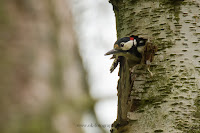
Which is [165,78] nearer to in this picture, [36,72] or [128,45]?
[128,45]

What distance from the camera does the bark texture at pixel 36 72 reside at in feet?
5.72

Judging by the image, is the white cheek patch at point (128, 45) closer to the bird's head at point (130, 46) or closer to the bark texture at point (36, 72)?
the bird's head at point (130, 46)

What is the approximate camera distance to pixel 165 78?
222 cm

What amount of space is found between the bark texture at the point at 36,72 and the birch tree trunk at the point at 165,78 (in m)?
0.37

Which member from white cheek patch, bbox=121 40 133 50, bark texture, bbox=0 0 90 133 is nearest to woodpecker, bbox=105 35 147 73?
white cheek patch, bbox=121 40 133 50

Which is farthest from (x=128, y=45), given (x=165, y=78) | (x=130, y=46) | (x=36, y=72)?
(x=36, y=72)

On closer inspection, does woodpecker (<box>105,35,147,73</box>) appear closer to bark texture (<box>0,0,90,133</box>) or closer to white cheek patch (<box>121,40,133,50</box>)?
white cheek patch (<box>121,40,133,50</box>)

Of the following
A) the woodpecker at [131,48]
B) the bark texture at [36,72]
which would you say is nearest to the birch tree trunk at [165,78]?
the woodpecker at [131,48]

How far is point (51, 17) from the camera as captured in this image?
A: 6.73 ft

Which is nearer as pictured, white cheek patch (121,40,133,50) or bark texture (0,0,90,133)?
bark texture (0,0,90,133)

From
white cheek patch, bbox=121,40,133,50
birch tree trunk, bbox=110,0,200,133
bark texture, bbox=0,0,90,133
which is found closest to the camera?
bark texture, bbox=0,0,90,133

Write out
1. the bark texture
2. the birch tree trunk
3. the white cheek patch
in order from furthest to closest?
the white cheek patch → the birch tree trunk → the bark texture

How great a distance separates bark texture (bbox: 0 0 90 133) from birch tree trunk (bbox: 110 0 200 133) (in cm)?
37

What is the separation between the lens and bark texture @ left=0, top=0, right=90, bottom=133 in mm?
1743
